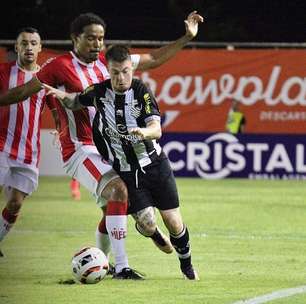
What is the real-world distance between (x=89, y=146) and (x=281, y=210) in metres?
7.54

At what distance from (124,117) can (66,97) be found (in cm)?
47

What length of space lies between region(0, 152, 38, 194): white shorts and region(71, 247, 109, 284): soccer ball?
5.91 feet

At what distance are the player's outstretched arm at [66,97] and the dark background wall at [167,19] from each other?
58.2 ft

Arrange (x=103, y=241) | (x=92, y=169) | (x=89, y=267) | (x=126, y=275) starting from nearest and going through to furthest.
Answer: (x=89, y=267) → (x=126, y=275) → (x=92, y=169) → (x=103, y=241)

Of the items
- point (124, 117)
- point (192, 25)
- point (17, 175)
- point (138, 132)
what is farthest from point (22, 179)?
point (138, 132)

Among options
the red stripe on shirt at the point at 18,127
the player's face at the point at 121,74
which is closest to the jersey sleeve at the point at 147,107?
the player's face at the point at 121,74

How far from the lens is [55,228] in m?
13.9

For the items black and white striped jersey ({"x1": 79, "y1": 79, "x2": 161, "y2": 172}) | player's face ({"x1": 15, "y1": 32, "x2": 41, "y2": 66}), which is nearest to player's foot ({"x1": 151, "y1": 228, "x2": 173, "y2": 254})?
black and white striped jersey ({"x1": 79, "y1": 79, "x2": 161, "y2": 172})

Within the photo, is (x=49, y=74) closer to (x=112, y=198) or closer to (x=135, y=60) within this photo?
(x=135, y=60)

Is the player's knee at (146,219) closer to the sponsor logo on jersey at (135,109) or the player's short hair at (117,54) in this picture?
the sponsor logo on jersey at (135,109)

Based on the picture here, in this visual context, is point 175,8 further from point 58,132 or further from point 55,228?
point 58,132

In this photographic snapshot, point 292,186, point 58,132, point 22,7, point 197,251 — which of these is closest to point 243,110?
point 292,186

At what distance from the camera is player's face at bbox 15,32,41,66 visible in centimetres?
1056

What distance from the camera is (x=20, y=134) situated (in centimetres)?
1094
